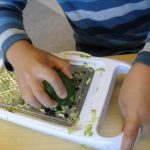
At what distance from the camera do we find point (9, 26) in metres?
0.55

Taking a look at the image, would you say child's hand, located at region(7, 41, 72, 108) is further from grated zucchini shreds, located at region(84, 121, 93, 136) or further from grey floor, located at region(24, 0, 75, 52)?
grey floor, located at region(24, 0, 75, 52)

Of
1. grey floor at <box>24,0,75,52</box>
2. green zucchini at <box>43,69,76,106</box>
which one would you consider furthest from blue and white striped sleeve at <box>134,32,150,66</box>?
grey floor at <box>24,0,75,52</box>

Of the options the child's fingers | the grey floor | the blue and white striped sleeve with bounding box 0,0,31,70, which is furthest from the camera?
the grey floor

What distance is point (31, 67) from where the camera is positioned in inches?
19.0

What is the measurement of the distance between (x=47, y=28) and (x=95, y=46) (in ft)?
2.05

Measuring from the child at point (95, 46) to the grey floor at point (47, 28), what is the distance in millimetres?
472

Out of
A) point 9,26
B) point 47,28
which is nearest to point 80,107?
point 9,26

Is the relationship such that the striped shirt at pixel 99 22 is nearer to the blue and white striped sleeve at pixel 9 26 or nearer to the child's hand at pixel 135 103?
the blue and white striped sleeve at pixel 9 26

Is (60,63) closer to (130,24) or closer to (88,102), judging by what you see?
(88,102)

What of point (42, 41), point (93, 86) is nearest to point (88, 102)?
point (93, 86)

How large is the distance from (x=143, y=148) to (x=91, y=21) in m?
0.30

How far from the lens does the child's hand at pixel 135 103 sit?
0.41 m

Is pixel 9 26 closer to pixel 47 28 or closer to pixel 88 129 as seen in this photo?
pixel 88 129

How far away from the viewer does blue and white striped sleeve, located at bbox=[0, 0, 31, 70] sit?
536mm
